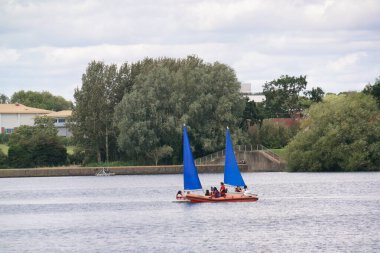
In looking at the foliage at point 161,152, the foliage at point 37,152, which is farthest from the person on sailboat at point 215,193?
the foliage at point 37,152

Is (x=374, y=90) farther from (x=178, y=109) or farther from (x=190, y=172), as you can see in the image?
(x=190, y=172)

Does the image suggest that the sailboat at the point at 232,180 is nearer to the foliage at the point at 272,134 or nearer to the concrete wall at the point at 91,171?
the concrete wall at the point at 91,171

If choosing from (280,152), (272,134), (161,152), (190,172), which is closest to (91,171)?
(161,152)

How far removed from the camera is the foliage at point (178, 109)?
14788cm

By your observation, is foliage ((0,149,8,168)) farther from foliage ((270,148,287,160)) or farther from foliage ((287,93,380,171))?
foliage ((287,93,380,171))

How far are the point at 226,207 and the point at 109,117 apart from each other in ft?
219

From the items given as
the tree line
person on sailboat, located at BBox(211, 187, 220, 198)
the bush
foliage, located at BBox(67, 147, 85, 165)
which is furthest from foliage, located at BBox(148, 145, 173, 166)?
person on sailboat, located at BBox(211, 187, 220, 198)

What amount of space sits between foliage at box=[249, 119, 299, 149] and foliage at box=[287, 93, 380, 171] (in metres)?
18.5

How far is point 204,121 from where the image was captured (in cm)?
15025

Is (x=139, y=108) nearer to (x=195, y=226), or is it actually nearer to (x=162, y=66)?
(x=162, y=66)

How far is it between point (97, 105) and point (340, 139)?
37.7 m

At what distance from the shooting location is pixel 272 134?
162m

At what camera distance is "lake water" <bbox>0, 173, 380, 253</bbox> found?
227 feet

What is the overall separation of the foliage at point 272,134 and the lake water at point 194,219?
104 ft
